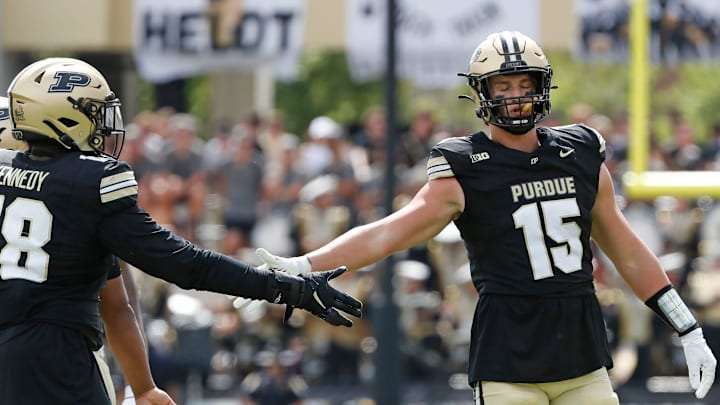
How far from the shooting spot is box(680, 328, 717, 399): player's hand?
5.25 m

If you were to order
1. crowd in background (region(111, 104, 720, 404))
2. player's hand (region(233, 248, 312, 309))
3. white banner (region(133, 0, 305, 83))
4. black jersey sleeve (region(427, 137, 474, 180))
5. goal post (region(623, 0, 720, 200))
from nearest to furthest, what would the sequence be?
player's hand (region(233, 248, 312, 309)), black jersey sleeve (region(427, 137, 474, 180)), goal post (region(623, 0, 720, 200)), crowd in background (region(111, 104, 720, 404)), white banner (region(133, 0, 305, 83))

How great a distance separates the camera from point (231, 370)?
1064 cm

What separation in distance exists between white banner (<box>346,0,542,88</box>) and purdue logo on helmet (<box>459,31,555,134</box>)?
643 centimetres

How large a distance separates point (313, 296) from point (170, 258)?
0.50m

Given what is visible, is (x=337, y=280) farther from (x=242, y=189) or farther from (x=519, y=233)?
(x=519, y=233)

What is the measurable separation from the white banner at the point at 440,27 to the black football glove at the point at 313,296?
7.03 meters

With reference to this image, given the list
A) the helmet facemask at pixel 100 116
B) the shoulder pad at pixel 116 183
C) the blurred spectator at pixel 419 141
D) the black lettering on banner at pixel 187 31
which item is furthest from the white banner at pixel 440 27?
the shoulder pad at pixel 116 183

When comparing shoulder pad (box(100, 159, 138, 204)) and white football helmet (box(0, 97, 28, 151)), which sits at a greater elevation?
shoulder pad (box(100, 159, 138, 204))

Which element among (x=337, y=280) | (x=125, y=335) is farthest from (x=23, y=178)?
(x=337, y=280)

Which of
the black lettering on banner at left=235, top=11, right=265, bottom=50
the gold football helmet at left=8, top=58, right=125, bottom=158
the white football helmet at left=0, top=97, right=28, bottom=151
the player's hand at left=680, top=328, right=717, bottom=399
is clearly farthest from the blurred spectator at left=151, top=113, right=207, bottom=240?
the gold football helmet at left=8, top=58, right=125, bottom=158

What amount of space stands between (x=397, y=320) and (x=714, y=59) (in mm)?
3440

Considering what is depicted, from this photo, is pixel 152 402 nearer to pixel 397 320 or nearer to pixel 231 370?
pixel 397 320

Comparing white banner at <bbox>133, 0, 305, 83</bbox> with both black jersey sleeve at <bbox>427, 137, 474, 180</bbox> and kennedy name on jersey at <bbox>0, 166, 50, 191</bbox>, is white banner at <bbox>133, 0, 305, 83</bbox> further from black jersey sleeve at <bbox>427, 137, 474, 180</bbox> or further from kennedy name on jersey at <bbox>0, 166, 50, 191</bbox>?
kennedy name on jersey at <bbox>0, 166, 50, 191</bbox>

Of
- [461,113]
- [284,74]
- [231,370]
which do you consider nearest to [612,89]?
[461,113]
